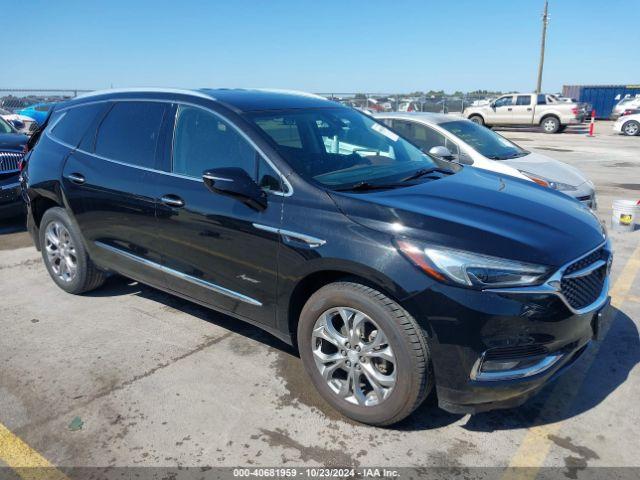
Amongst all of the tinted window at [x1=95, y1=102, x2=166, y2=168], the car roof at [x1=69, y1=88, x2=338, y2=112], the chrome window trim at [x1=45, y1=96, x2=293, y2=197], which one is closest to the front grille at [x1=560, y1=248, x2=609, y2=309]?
the chrome window trim at [x1=45, y1=96, x2=293, y2=197]

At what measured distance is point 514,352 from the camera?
8.46ft

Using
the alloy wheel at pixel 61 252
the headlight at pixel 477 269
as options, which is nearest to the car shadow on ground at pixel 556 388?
the headlight at pixel 477 269

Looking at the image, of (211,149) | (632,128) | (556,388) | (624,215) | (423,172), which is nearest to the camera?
(556,388)

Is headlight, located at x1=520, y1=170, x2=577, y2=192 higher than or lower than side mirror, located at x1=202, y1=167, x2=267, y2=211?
lower

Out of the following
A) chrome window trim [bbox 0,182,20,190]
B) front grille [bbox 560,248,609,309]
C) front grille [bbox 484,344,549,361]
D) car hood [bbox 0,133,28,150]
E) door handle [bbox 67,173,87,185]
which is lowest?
front grille [bbox 484,344,549,361]

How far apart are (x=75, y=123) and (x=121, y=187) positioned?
108 cm

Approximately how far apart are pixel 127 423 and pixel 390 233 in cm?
181

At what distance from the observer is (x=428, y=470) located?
2.63 meters

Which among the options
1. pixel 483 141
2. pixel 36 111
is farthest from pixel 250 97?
pixel 36 111

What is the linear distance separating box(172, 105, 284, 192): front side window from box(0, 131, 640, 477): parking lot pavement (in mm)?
1275

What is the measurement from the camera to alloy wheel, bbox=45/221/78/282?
4.72 m

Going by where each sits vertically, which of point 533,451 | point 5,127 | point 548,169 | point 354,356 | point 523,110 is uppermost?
point 5,127

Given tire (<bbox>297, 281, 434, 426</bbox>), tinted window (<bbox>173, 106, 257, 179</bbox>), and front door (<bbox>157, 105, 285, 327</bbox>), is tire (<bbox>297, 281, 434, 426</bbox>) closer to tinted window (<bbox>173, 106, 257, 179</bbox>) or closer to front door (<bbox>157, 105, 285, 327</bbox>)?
front door (<bbox>157, 105, 285, 327</bbox>)

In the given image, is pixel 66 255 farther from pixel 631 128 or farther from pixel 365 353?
pixel 631 128
